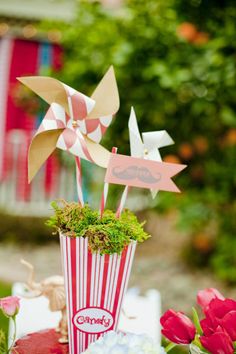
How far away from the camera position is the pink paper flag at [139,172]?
1299 millimetres

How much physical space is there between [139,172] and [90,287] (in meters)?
0.28

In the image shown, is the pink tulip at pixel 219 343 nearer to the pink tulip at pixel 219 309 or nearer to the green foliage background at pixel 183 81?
the pink tulip at pixel 219 309

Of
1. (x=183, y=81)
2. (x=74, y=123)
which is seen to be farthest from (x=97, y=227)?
(x=183, y=81)

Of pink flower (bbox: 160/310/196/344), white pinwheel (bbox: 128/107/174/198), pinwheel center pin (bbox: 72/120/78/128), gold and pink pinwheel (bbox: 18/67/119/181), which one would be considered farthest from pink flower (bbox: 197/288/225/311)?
pinwheel center pin (bbox: 72/120/78/128)

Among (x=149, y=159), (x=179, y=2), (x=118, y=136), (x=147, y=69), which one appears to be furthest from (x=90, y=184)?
(x=149, y=159)

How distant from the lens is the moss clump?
1280 mm

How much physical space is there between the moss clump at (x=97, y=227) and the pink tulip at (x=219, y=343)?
0.27 meters

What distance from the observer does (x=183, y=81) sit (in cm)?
303

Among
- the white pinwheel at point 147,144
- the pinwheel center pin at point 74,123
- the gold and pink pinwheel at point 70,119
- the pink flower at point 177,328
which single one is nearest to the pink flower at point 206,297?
the pink flower at point 177,328

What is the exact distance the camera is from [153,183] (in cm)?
134

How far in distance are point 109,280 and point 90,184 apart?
11.1ft

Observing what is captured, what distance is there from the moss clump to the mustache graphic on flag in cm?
11

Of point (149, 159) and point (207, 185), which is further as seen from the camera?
point (207, 185)

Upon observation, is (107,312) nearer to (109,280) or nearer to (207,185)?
(109,280)
